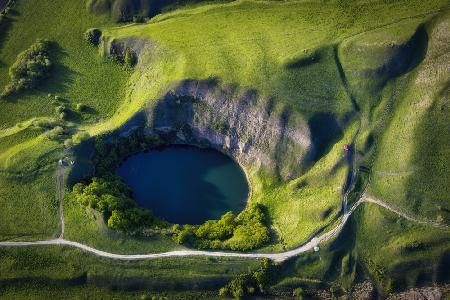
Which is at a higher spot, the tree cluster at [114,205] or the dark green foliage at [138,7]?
the dark green foliage at [138,7]

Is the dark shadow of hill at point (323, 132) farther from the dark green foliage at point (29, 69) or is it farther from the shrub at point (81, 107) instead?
the dark green foliage at point (29, 69)

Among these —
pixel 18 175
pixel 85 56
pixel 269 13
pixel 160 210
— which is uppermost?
pixel 269 13

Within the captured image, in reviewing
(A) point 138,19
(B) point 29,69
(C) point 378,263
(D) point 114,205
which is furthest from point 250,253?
(B) point 29,69

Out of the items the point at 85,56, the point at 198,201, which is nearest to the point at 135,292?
the point at 198,201

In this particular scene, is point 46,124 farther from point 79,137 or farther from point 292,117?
point 292,117

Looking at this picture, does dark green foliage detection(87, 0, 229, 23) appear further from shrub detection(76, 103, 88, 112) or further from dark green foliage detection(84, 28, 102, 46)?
shrub detection(76, 103, 88, 112)

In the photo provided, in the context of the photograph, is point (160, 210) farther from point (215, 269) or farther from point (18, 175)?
point (18, 175)

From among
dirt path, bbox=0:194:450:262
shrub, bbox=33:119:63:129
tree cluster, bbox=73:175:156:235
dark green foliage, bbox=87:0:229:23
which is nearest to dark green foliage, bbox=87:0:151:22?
dark green foliage, bbox=87:0:229:23

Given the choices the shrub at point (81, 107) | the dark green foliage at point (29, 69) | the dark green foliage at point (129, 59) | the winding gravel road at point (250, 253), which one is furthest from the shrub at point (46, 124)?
the winding gravel road at point (250, 253)
